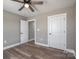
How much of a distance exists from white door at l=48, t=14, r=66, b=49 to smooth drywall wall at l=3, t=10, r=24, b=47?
2713mm

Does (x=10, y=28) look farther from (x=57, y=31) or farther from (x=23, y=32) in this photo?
(x=57, y=31)

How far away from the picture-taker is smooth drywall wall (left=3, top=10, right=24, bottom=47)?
4.51 m

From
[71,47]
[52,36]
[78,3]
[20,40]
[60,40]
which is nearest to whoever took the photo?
[78,3]

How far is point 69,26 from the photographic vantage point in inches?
141

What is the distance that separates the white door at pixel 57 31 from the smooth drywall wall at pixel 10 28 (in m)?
2.71

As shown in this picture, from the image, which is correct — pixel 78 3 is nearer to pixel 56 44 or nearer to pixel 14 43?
pixel 56 44

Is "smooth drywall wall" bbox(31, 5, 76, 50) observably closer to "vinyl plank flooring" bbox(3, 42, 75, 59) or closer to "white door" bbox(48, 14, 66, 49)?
"white door" bbox(48, 14, 66, 49)

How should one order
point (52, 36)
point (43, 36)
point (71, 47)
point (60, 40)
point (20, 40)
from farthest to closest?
point (20, 40) → point (43, 36) → point (52, 36) → point (60, 40) → point (71, 47)

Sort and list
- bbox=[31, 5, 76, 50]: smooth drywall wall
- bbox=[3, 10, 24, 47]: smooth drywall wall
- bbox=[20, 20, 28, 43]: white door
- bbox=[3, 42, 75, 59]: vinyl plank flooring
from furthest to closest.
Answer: bbox=[20, 20, 28, 43]: white door, bbox=[3, 10, 24, 47]: smooth drywall wall, bbox=[31, 5, 76, 50]: smooth drywall wall, bbox=[3, 42, 75, 59]: vinyl plank flooring

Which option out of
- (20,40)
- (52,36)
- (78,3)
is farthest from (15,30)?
(78,3)

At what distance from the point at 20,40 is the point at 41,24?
2.34m

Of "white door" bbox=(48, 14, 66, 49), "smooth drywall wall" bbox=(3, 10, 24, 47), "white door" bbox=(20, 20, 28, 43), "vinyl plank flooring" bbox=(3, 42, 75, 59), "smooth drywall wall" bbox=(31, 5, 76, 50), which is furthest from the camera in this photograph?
"white door" bbox=(20, 20, 28, 43)

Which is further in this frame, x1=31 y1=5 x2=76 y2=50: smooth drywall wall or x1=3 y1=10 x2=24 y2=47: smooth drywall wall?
x1=3 y1=10 x2=24 y2=47: smooth drywall wall

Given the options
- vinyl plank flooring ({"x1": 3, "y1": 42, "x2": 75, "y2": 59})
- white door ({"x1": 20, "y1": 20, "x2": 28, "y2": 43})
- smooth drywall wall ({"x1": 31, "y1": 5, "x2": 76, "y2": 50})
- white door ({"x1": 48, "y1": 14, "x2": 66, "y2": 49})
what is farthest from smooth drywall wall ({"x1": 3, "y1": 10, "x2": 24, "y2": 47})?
white door ({"x1": 48, "y1": 14, "x2": 66, "y2": 49})
